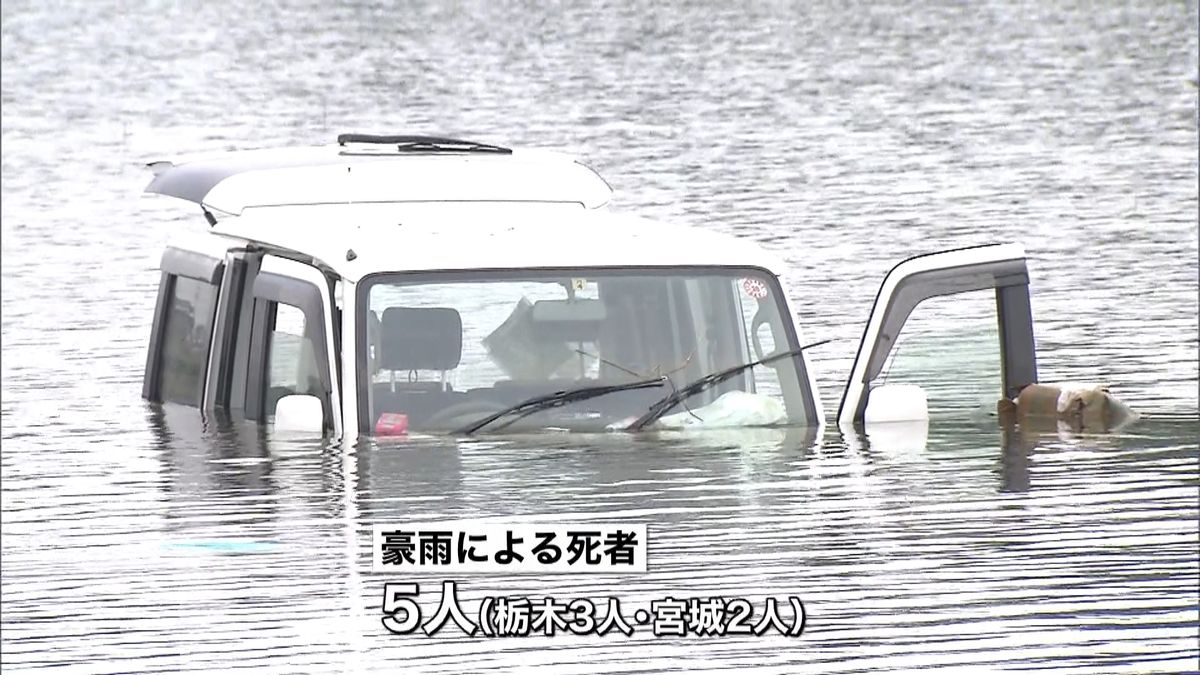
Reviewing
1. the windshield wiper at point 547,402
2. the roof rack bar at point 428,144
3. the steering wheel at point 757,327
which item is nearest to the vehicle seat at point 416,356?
the windshield wiper at point 547,402

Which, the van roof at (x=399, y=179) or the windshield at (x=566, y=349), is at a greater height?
the van roof at (x=399, y=179)

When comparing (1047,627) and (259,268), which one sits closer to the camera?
(1047,627)

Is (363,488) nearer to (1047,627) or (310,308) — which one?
(310,308)

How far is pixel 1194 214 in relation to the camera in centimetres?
2372

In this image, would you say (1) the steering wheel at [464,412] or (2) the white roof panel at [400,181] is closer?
(1) the steering wheel at [464,412]

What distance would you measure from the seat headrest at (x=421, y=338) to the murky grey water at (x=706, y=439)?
1.31 ft

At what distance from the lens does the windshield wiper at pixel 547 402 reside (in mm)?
9125

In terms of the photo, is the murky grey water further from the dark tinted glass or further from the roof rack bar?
the roof rack bar

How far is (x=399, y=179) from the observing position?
11258 mm

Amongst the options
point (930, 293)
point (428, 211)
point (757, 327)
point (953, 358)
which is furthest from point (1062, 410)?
point (428, 211)

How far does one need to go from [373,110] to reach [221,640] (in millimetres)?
29622

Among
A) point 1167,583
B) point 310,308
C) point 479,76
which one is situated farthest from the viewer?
point 479,76

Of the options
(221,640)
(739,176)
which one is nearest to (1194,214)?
(739,176)

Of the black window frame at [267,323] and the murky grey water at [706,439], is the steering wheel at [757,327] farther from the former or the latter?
the black window frame at [267,323]
